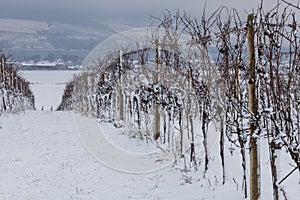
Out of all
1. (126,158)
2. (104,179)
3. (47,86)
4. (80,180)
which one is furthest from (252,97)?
(47,86)

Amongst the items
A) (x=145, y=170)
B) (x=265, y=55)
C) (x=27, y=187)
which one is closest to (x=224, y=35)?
(x=265, y=55)

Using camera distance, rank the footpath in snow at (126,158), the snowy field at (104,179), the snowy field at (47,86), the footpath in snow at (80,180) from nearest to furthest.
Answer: the snowy field at (104,179), the footpath in snow at (80,180), the footpath in snow at (126,158), the snowy field at (47,86)

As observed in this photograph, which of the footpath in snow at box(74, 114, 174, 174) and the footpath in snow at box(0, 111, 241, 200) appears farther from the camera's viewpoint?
the footpath in snow at box(74, 114, 174, 174)

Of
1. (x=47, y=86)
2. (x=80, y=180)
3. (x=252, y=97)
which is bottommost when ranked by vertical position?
(x=80, y=180)

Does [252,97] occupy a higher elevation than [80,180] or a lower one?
higher

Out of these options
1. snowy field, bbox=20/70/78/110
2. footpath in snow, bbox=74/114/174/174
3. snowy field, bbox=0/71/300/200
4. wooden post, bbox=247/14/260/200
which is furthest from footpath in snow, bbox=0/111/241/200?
snowy field, bbox=20/70/78/110

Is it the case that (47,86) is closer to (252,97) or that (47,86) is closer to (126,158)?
(126,158)

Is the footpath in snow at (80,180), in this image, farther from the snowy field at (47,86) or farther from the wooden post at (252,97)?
the snowy field at (47,86)

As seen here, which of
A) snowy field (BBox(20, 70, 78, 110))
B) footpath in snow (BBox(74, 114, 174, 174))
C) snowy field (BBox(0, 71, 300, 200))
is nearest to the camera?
snowy field (BBox(0, 71, 300, 200))

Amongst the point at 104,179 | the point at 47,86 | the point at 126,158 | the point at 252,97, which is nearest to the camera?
the point at 252,97

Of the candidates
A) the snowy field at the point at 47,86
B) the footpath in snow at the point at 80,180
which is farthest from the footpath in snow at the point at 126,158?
the snowy field at the point at 47,86

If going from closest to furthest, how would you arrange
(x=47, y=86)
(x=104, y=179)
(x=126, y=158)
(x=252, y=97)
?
1. (x=252, y=97)
2. (x=104, y=179)
3. (x=126, y=158)
4. (x=47, y=86)

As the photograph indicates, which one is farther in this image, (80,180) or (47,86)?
(47,86)

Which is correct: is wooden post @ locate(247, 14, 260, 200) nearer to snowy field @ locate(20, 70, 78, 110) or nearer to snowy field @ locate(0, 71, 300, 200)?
snowy field @ locate(0, 71, 300, 200)
